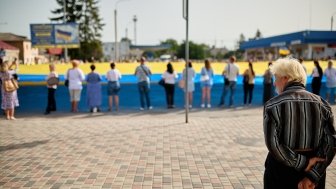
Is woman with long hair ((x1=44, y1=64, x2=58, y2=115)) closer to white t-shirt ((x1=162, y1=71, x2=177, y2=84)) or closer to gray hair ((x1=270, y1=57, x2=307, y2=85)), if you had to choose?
white t-shirt ((x1=162, y1=71, x2=177, y2=84))

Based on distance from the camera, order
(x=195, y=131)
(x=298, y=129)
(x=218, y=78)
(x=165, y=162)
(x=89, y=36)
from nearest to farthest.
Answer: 1. (x=298, y=129)
2. (x=165, y=162)
3. (x=195, y=131)
4. (x=218, y=78)
5. (x=89, y=36)

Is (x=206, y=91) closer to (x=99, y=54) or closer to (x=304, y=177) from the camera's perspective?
(x=304, y=177)

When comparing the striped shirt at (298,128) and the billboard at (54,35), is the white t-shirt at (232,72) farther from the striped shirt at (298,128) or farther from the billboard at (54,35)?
the billboard at (54,35)

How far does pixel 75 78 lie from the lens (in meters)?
12.5

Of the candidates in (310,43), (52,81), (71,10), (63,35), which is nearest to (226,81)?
(52,81)

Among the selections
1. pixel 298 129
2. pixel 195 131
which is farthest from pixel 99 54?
pixel 298 129

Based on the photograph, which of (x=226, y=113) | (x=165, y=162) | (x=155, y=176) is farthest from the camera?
(x=226, y=113)

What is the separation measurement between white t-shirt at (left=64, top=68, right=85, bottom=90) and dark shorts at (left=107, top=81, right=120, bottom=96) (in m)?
1.02

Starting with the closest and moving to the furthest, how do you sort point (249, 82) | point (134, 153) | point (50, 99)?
point (134, 153)
point (50, 99)
point (249, 82)

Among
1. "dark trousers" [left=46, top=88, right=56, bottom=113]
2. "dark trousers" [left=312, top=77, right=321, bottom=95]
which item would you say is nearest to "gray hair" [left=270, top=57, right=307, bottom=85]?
"dark trousers" [left=46, top=88, right=56, bottom=113]

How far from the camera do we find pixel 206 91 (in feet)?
44.8

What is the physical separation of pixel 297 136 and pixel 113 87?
34.4 feet

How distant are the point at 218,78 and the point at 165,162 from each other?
8.65m

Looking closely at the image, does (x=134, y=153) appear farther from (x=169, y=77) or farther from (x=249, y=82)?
(x=249, y=82)
